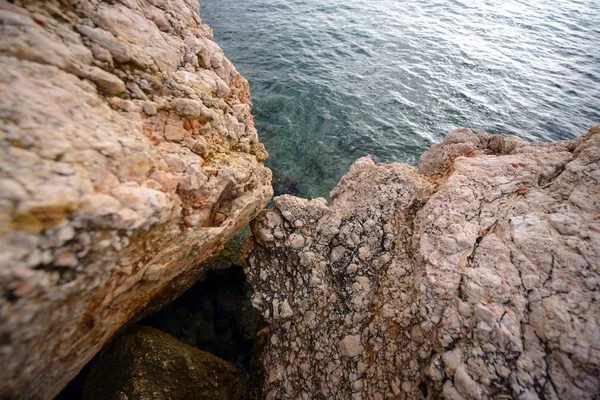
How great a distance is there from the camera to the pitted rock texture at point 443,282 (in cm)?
212

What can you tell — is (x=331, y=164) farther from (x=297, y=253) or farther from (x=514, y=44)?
(x=514, y=44)

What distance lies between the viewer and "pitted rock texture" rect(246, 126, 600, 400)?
212cm

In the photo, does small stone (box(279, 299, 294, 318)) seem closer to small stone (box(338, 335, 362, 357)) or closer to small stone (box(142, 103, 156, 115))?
small stone (box(338, 335, 362, 357))

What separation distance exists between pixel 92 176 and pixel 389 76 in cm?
993

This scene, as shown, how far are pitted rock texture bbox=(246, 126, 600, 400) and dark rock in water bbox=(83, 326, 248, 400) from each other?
2.38ft

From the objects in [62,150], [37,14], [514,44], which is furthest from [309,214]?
[514,44]

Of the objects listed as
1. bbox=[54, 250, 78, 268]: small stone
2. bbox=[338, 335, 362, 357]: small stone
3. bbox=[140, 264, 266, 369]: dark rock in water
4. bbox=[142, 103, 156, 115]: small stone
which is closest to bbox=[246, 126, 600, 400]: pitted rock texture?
bbox=[338, 335, 362, 357]: small stone

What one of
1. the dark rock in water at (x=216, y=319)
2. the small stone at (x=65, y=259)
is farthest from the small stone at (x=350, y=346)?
the small stone at (x=65, y=259)

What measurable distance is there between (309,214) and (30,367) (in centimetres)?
264

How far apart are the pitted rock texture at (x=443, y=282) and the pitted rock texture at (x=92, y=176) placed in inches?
42.2

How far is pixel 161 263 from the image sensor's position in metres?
2.28

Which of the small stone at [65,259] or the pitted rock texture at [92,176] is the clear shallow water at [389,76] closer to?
the pitted rock texture at [92,176]

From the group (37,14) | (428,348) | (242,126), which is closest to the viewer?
(37,14)

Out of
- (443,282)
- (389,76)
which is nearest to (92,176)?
(443,282)
